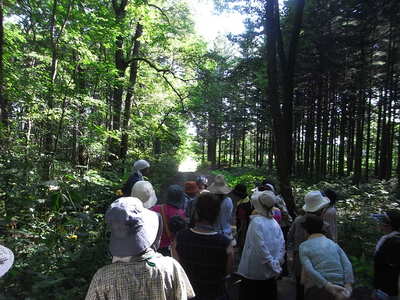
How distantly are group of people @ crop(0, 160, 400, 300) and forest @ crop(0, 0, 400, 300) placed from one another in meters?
1.84

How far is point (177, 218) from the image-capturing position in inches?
172

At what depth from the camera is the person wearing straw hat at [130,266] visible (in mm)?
2092

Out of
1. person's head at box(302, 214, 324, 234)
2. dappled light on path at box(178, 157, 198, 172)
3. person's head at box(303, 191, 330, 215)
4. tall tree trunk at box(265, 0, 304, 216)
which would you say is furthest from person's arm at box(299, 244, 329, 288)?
dappled light on path at box(178, 157, 198, 172)

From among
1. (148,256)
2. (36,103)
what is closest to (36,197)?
(148,256)

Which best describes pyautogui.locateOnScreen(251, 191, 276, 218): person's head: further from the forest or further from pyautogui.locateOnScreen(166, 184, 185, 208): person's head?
the forest

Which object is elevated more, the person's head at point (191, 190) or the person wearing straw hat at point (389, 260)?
the person's head at point (191, 190)

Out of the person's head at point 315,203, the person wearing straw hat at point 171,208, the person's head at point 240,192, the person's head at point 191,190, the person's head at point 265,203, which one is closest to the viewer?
the person's head at point 265,203

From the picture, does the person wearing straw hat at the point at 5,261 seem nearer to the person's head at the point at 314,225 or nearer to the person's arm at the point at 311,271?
the person's arm at the point at 311,271

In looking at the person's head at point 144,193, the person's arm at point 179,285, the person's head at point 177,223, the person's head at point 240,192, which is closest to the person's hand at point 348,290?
the person's head at point 177,223

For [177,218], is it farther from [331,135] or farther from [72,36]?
[331,135]

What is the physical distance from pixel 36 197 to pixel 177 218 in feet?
10.5

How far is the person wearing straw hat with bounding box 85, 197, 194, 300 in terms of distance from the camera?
6.86 feet

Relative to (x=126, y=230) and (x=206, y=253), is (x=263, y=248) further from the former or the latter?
(x=126, y=230)

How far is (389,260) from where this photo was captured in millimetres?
3873
